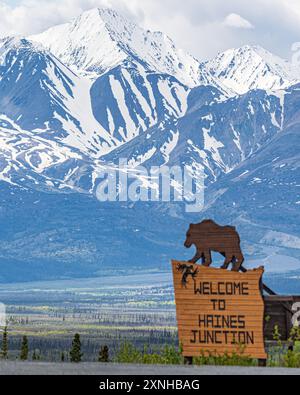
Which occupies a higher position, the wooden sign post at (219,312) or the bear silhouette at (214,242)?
the bear silhouette at (214,242)

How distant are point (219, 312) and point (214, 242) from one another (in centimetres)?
178

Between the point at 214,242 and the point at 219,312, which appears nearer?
the point at 219,312

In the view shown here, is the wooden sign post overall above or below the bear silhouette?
below

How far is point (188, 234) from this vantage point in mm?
28844

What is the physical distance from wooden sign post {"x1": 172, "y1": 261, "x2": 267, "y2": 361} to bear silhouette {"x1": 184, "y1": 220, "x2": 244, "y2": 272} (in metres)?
0.47

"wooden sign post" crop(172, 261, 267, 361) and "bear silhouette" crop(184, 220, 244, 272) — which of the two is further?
"bear silhouette" crop(184, 220, 244, 272)

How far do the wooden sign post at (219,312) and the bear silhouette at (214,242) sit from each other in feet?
1.54

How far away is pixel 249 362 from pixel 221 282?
6.37ft

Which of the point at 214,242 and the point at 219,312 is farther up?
the point at 214,242

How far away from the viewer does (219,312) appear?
2772cm

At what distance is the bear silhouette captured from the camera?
92.1 ft

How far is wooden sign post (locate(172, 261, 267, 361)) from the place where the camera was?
27.5 m

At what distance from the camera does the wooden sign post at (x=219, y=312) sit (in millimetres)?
27484
